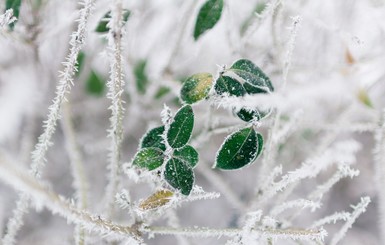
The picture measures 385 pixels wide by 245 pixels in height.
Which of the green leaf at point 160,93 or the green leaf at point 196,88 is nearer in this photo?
the green leaf at point 196,88

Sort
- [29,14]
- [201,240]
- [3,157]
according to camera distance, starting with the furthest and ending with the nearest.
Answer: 1. [201,240]
2. [29,14]
3. [3,157]

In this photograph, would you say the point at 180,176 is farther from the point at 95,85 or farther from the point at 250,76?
the point at 95,85

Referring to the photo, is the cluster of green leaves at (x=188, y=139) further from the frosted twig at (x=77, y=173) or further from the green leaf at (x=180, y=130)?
the frosted twig at (x=77, y=173)

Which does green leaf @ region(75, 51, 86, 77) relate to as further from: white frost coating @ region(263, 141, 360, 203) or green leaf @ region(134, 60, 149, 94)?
white frost coating @ region(263, 141, 360, 203)

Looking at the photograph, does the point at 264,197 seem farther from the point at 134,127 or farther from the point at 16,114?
the point at 16,114

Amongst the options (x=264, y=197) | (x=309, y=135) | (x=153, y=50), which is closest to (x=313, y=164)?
(x=264, y=197)

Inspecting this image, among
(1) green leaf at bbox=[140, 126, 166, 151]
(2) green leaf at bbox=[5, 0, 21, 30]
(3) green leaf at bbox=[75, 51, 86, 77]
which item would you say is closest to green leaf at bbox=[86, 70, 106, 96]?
(3) green leaf at bbox=[75, 51, 86, 77]

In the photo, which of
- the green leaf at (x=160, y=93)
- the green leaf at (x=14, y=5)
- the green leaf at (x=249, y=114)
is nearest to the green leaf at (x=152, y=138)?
the green leaf at (x=249, y=114)
